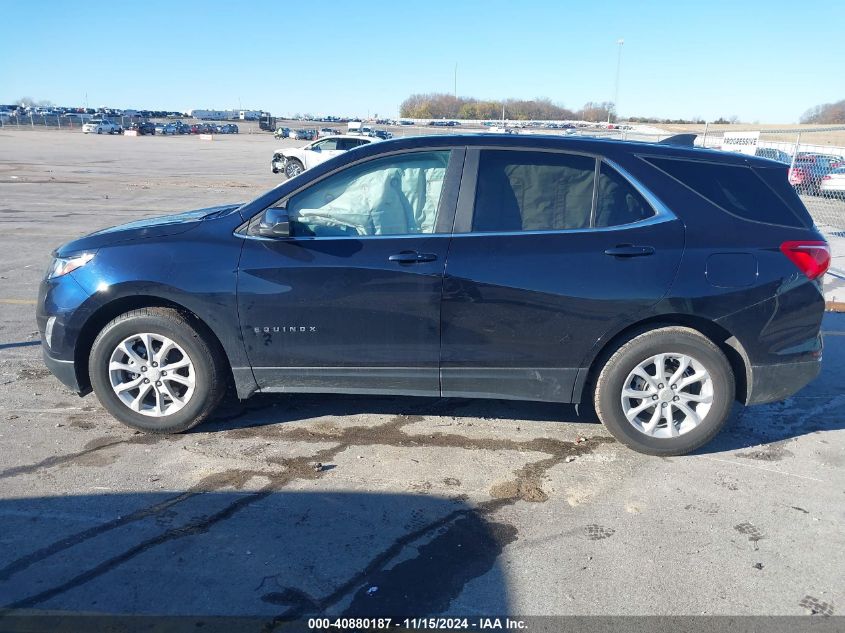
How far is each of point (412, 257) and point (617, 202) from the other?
1.31 m

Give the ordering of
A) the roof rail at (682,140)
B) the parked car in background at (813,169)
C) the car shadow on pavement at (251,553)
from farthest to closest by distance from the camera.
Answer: the parked car in background at (813,169) → the roof rail at (682,140) → the car shadow on pavement at (251,553)

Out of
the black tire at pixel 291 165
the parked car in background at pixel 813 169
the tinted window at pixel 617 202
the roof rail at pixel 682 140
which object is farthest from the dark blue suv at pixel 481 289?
the black tire at pixel 291 165

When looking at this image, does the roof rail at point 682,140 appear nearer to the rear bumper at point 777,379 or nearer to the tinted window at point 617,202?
the tinted window at point 617,202

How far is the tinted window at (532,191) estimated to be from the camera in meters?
4.17

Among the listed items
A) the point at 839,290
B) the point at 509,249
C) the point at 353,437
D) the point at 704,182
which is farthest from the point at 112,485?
the point at 839,290

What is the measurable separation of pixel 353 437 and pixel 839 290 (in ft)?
23.8

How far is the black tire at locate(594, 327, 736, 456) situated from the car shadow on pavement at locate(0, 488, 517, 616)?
1.13 m

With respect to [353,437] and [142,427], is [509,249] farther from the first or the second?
[142,427]

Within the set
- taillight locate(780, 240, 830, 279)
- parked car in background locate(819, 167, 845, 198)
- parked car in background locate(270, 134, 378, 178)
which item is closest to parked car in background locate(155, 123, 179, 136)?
parked car in background locate(270, 134, 378, 178)

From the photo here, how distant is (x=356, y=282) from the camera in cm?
411

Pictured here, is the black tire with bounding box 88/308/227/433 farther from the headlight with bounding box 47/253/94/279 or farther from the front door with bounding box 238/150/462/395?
the headlight with bounding box 47/253/94/279

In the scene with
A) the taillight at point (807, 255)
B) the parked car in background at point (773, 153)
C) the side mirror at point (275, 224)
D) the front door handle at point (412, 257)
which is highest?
the parked car in background at point (773, 153)

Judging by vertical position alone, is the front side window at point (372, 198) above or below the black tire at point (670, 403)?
above

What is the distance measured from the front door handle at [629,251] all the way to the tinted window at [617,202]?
0.56 feet
